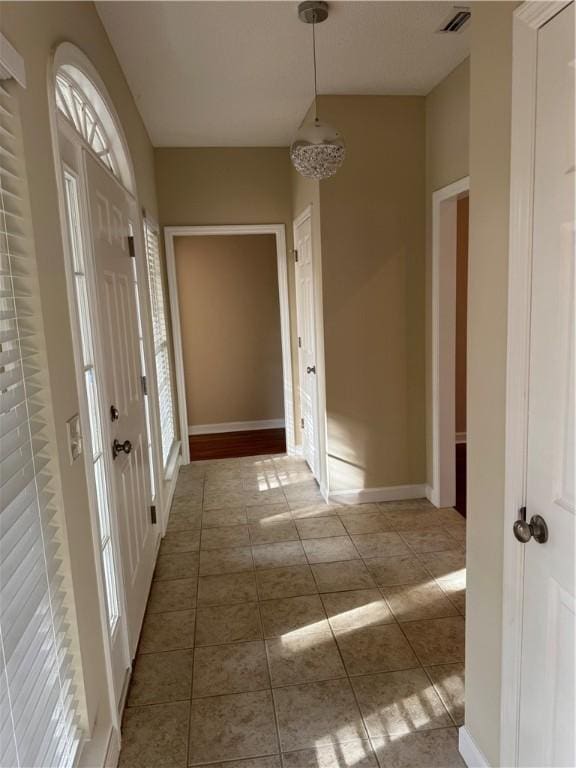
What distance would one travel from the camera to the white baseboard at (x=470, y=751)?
1.56 meters

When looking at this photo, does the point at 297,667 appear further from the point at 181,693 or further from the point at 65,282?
the point at 65,282

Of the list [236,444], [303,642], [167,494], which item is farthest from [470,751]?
[236,444]

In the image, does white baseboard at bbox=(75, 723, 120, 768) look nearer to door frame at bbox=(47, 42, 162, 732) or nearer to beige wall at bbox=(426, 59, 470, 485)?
door frame at bbox=(47, 42, 162, 732)

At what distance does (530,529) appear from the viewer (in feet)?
4.06

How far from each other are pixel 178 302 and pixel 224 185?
110cm

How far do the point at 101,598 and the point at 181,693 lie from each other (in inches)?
23.6

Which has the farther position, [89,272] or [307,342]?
[307,342]

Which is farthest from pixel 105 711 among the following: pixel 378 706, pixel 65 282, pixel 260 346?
pixel 260 346

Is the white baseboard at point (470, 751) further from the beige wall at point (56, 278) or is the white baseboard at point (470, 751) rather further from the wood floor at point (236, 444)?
the wood floor at point (236, 444)

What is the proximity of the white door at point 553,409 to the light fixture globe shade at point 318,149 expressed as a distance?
1.53m

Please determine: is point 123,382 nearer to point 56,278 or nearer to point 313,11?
point 56,278

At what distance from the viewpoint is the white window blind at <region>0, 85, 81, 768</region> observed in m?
1.03

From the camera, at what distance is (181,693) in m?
1.99

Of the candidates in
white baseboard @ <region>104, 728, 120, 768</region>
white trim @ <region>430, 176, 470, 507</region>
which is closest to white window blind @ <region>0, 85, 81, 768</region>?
white baseboard @ <region>104, 728, 120, 768</region>
